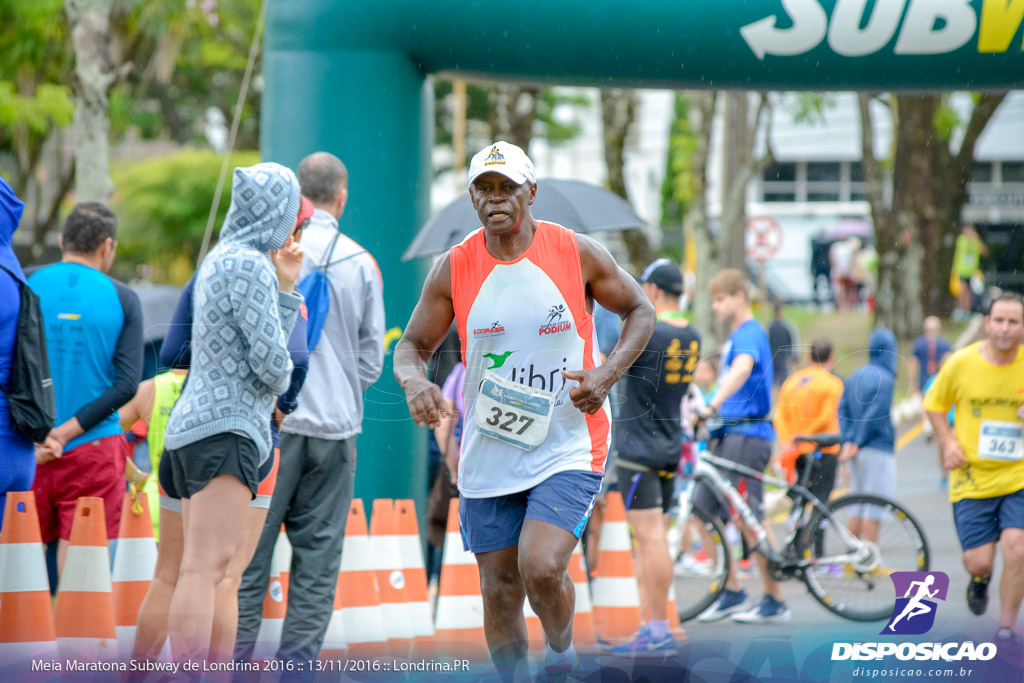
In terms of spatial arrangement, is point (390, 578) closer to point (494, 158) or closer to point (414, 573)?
point (414, 573)

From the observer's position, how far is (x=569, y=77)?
6949mm

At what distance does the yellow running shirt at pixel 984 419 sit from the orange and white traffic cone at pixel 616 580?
1.74 meters

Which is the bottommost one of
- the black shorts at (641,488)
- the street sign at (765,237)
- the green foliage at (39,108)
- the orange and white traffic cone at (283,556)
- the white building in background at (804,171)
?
the orange and white traffic cone at (283,556)

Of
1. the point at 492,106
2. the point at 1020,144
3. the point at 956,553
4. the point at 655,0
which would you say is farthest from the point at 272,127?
the point at 1020,144

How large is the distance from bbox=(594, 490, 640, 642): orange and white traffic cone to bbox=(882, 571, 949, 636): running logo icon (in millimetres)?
1370

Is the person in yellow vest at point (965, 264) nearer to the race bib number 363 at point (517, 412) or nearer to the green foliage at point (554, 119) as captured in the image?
the green foliage at point (554, 119)

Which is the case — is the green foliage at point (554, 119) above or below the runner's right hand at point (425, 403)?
above

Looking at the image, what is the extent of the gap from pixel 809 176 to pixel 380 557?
43.4 m

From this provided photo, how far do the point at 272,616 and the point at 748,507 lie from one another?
3.27 metres

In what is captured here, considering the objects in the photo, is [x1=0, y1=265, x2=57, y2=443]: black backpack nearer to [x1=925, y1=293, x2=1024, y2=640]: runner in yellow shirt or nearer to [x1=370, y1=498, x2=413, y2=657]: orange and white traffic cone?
[x1=370, y1=498, x2=413, y2=657]: orange and white traffic cone

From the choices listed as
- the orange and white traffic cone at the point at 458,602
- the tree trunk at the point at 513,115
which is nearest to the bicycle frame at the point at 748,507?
the orange and white traffic cone at the point at 458,602

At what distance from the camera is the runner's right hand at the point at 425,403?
4.19 meters

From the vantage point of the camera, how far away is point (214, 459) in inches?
173

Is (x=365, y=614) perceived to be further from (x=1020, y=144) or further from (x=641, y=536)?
(x=1020, y=144)
